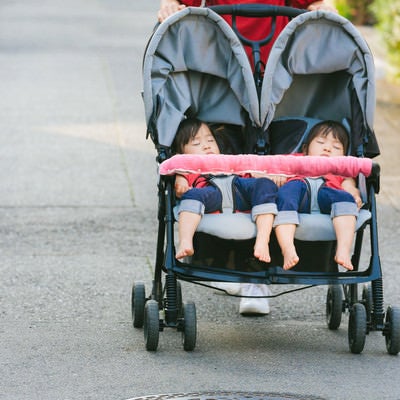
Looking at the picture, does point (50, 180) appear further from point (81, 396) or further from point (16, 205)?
point (81, 396)

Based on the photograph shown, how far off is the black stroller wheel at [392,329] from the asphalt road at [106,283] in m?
0.07

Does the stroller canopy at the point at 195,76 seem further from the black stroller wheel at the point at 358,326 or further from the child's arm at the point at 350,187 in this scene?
the black stroller wheel at the point at 358,326

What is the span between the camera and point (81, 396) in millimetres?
4668

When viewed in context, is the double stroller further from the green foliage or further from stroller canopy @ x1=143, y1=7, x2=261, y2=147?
the green foliage

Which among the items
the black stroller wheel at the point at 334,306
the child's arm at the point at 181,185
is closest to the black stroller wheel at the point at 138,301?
the child's arm at the point at 181,185

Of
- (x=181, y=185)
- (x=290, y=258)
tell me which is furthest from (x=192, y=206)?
(x=290, y=258)

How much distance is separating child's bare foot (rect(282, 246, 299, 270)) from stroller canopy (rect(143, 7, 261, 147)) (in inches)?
34.5

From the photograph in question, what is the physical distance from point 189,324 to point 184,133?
104cm

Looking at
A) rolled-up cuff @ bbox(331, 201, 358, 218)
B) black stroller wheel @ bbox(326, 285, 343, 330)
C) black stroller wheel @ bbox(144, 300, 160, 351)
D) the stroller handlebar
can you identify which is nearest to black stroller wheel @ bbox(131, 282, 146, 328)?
black stroller wheel @ bbox(144, 300, 160, 351)

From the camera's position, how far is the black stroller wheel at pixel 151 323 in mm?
5086

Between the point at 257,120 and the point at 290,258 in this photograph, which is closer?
the point at 290,258

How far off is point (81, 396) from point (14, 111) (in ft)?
22.6

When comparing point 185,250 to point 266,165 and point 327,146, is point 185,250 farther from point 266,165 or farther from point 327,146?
point 327,146

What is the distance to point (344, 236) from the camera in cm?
500
